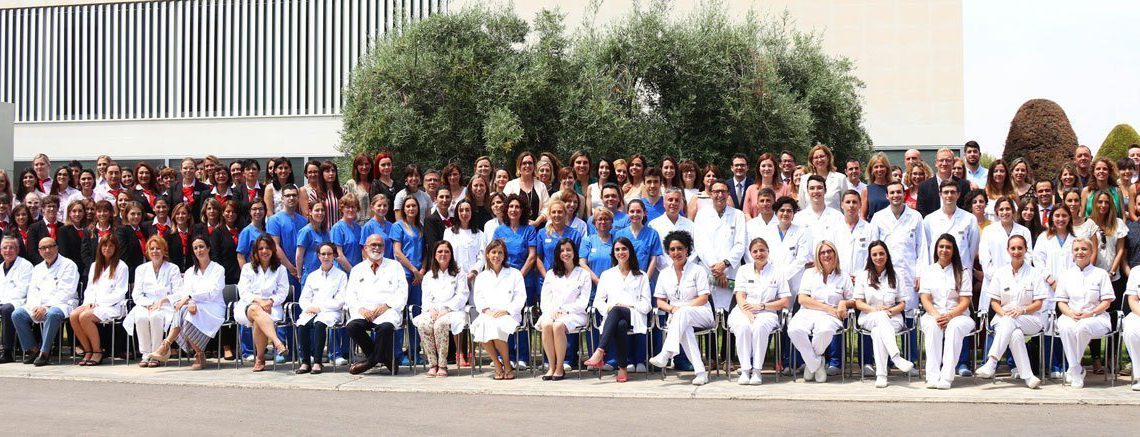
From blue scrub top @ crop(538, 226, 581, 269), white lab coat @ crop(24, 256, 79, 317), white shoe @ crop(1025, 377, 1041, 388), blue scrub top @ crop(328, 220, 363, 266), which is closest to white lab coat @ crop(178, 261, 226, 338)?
blue scrub top @ crop(328, 220, 363, 266)

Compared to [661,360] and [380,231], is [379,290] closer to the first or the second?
[380,231]

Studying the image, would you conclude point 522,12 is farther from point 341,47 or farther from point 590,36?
point 590,36

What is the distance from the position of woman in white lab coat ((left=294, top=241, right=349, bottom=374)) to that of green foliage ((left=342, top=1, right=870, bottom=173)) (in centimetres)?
1278

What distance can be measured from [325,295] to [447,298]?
46.8 inches

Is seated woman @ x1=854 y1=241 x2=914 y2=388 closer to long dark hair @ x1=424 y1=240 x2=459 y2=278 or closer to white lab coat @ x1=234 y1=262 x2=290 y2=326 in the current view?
long dark hair @ x1=424 y1=240 x2=459 y2=278

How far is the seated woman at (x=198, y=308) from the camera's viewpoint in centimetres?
1152

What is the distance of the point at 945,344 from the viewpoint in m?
10.0

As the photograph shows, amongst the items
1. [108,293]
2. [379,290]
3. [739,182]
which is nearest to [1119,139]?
[739,182]

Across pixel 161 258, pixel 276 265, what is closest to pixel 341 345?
pixel 276 265

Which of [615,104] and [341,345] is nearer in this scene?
[341,345]

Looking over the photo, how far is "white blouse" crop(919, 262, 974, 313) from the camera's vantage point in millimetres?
10172

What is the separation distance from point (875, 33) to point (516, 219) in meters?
23.6

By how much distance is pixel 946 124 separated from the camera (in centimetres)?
3247

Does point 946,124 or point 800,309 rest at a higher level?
point 946,124
